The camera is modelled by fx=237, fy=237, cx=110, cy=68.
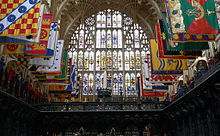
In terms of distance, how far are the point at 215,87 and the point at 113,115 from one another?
8.01 meters

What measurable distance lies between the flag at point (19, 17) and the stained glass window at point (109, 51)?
17.8 m

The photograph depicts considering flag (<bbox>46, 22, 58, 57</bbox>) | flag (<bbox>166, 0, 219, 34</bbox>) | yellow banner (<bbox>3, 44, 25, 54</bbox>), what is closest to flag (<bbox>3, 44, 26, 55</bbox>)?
yellow banner (<bbox>3, 44, 25, 54</bbox>)

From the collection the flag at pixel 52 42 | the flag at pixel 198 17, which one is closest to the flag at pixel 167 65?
the flag at pixel 198 17

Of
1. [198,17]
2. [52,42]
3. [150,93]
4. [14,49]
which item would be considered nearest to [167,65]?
[198,17]

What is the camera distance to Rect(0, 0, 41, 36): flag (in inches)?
412

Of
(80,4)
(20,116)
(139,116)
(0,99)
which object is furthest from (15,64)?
(80,4)

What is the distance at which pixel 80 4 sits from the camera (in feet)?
103

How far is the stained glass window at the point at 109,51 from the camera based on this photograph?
96.6 feet

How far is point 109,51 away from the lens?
3134 cm

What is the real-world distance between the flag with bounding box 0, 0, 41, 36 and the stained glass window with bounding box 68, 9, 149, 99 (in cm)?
1781

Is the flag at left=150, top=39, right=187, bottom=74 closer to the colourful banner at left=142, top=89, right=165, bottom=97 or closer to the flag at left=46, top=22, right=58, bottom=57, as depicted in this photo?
the colourful banner at left=142, top=89, right=165, bottom=97

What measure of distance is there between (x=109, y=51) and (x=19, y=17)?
20.9m

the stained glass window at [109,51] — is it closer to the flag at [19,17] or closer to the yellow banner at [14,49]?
the yellow banner at [14,49]

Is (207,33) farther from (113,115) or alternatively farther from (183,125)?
(113,115)
